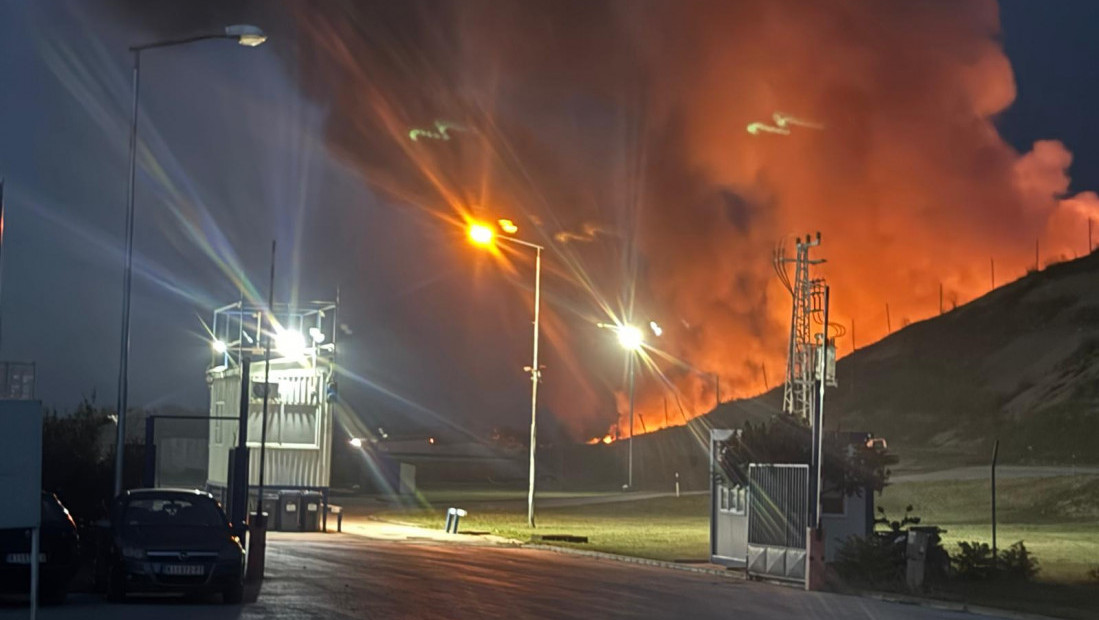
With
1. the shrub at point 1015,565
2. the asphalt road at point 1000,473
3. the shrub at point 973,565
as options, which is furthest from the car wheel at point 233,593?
the asphalt road at point 1000,473

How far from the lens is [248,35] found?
21.6 metres

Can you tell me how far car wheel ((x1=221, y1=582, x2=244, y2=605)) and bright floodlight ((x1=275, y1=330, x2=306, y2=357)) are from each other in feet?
97.5

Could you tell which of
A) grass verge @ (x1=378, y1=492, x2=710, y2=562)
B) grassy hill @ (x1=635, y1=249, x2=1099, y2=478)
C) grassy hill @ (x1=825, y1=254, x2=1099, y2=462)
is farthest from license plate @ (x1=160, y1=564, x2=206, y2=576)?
grassy hill @ (x1=825, y1=254, x2=1099, y2=462)

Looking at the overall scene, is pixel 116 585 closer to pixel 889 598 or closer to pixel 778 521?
pixel 889 598

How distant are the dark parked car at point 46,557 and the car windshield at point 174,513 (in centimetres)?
89

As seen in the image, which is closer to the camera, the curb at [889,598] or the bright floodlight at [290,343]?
the curb at [889,598]

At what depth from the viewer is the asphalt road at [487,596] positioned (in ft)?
57.4

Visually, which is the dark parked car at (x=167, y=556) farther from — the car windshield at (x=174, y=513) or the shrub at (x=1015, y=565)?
the shrub at (x=1015, y=565)

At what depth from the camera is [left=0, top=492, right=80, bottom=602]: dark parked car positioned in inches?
693

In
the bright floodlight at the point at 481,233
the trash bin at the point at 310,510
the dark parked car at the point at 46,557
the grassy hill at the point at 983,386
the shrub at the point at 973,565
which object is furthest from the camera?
the grassy hill at the point at 983,386

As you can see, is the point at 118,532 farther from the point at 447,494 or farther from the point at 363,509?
the point at 447,494

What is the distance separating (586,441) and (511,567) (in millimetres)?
90992

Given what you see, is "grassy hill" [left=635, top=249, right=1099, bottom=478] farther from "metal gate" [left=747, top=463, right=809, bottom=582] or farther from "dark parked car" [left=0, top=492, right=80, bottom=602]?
"dark parked car" [left=0, top=492, right=80, bottom=602]

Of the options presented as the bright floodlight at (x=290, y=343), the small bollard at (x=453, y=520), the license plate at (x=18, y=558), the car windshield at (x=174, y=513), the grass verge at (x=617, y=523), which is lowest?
the grass verge at (x=617, y=523)
